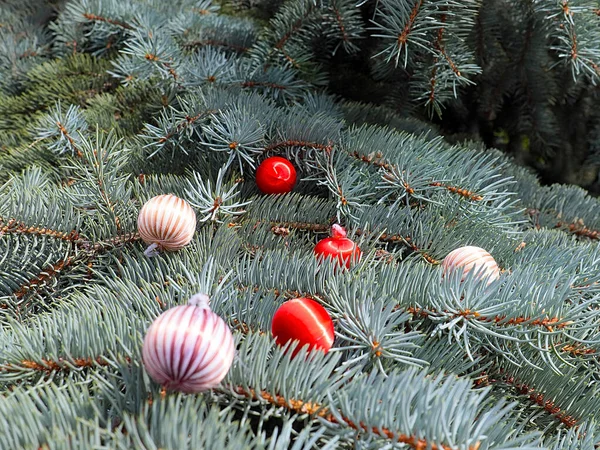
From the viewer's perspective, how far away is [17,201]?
0.47m

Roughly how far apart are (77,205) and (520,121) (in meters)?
0.92

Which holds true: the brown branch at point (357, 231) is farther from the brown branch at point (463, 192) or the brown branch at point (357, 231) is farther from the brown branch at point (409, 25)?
the brown branch at point (409, 25)

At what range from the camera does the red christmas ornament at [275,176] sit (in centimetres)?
62

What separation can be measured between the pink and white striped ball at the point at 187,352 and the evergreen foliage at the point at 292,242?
18 millimetres

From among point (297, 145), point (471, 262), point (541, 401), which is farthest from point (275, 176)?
point (541, 401)

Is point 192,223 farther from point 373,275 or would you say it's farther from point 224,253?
point 373,275

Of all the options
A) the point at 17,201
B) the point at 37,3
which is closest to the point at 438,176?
the point at 17,201

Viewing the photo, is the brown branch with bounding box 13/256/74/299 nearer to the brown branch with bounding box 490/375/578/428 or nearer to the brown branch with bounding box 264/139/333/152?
the brown branch with bounding box 264/139/333/152

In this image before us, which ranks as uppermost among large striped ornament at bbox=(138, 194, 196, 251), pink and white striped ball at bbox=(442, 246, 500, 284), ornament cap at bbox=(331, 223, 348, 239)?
pink and white striped ball at bbox=(442, 246, 500, 284)

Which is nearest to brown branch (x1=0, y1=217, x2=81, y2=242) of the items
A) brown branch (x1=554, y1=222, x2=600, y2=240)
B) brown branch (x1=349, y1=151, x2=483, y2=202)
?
brown branch (x1=349, y1=151, x2=483, y2=202)

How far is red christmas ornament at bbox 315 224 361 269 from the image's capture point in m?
0.48

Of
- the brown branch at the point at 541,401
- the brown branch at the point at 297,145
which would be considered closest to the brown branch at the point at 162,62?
the brown branch at the point at 297,145

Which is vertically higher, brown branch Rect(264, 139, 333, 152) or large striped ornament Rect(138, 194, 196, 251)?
brown branch Rect(264, 139, 333, 152)

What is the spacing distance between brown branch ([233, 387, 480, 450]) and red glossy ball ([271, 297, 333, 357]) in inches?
2.1
